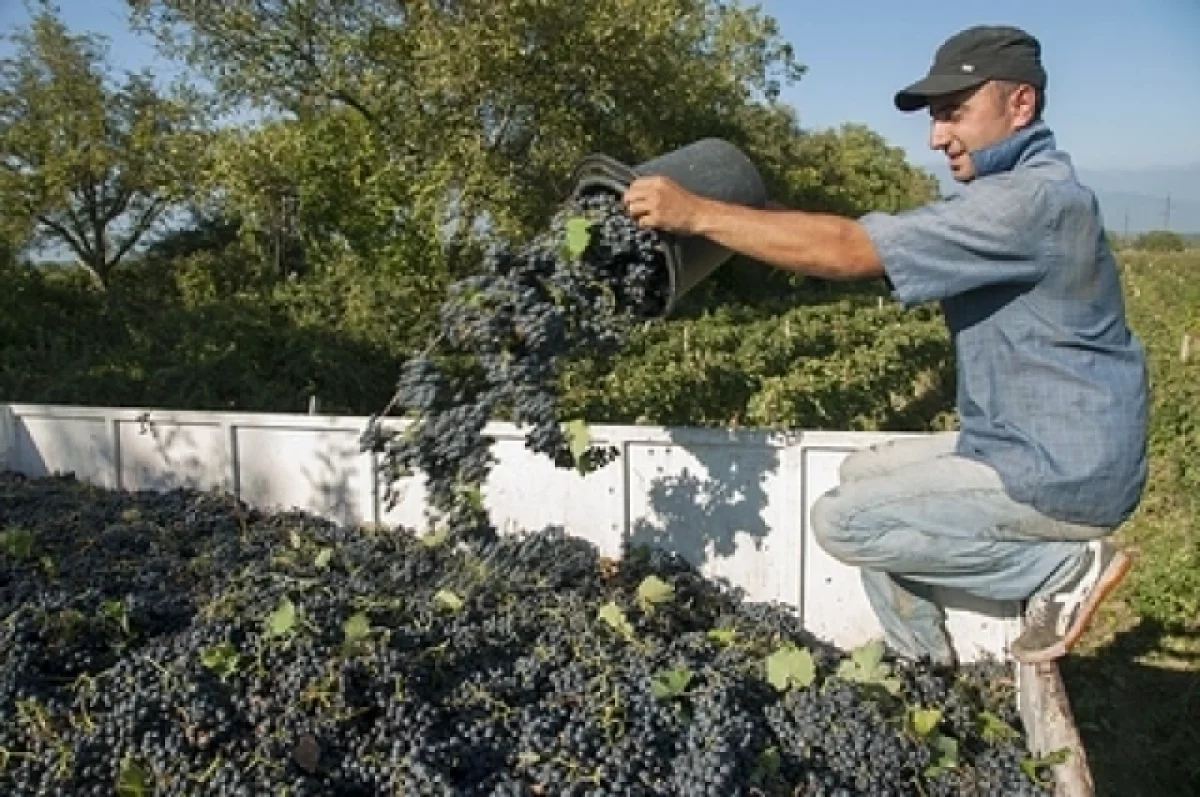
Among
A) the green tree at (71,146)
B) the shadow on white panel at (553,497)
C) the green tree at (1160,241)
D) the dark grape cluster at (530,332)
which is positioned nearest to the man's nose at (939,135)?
the dark grape cluster at (530,332)

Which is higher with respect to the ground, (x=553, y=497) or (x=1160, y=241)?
(x=1160, y=241)

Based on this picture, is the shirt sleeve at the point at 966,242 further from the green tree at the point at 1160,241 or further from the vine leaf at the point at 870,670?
the green tree at the point at 1160,241

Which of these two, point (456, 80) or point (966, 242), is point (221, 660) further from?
point (456, 80)

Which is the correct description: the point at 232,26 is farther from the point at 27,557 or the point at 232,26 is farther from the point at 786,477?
the point at 786,477

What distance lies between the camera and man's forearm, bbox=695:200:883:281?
7.79 ft

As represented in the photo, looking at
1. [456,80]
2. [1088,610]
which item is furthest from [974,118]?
[456,80]

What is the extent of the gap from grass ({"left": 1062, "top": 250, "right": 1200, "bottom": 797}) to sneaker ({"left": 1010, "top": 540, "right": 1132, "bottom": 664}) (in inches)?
40.2

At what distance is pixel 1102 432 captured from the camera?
235 cm

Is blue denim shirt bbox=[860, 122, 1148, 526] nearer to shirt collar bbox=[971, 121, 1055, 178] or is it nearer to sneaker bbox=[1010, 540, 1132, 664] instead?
shirt collar bbox=[971, 121, 1055, 178]

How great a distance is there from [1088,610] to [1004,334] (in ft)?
2.38

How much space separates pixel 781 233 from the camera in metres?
2.40

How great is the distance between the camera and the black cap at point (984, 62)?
2.40 meters

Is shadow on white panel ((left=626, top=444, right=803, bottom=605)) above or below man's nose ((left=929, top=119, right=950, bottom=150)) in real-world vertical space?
below

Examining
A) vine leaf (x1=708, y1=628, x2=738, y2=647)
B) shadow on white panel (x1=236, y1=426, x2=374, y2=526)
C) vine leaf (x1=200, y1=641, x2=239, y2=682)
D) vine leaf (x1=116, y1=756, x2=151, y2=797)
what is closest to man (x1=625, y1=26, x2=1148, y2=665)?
vine leaf (x1=708, y1=628, x2=738, y2=647)
